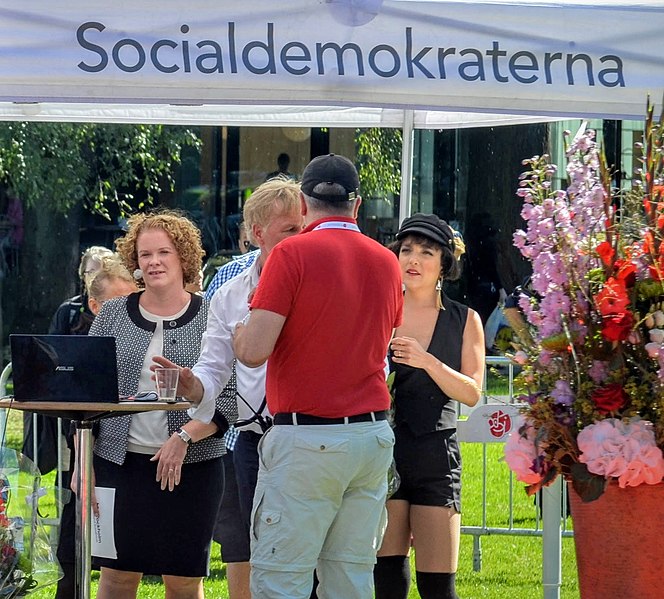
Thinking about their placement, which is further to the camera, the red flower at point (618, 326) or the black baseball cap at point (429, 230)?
the black baseball cap at point (429, 230)

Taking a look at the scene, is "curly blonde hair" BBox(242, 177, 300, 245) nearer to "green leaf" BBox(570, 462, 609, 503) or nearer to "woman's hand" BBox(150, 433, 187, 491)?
"woman's hand" BBox(150, 433, 187, 491)

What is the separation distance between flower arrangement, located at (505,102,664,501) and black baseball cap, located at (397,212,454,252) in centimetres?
197

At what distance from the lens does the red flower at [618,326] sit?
2660mm

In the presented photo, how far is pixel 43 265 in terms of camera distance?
14.0 m

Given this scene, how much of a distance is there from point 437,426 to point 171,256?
124 cm

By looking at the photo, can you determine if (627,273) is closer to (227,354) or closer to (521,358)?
(521,358)

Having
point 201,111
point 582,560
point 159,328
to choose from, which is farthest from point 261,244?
point 201,111

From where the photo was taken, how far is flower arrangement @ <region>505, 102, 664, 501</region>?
2670 millimetres

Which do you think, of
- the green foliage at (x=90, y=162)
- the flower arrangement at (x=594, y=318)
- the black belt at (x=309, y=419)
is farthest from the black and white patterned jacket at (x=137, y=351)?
the green foliage at (x=90, y=162)

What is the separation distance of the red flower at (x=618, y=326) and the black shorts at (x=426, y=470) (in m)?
2.00

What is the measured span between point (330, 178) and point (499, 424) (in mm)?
2137

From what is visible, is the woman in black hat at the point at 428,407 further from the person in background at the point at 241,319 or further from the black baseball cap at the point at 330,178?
the black baseball cap at the point at 330,178

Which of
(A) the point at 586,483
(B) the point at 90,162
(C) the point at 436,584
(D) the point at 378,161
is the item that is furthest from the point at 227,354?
(B) the point at 90,162

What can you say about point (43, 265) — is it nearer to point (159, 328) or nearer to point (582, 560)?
point (159, 328)
